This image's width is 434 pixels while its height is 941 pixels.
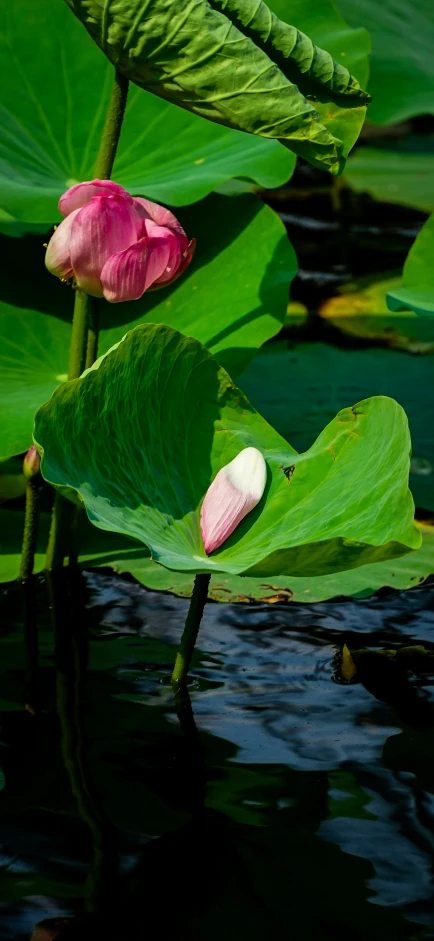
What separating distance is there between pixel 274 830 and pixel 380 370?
1420 mm

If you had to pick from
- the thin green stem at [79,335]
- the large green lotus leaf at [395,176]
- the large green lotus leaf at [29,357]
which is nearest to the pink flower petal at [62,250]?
the thin green stem at [79,335]

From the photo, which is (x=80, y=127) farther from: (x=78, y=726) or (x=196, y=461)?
(x=78, y=726)

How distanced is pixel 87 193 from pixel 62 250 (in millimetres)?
80

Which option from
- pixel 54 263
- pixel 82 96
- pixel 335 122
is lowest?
pixel 54 263

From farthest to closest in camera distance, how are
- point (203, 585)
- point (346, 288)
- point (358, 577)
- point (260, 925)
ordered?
point (346, 288)
point (358, 577)
point (203, 585)
point (260, 925)

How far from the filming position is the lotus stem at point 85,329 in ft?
4.40

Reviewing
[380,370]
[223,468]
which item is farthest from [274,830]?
[380,370]

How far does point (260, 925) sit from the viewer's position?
94cm

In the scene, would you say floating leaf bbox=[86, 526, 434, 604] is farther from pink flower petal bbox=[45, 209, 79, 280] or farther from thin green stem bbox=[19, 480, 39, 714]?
pink flower petal bbox=[45, 209, 79, 280]

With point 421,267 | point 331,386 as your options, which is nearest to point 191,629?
point 421,267

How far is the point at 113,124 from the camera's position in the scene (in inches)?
53.1

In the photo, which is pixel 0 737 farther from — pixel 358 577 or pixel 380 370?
pixel 380 370

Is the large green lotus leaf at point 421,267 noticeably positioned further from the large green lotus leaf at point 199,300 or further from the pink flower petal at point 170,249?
the pink flower petal at point 170,249

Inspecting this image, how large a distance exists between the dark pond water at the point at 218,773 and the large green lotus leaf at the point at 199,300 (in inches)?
14.9
